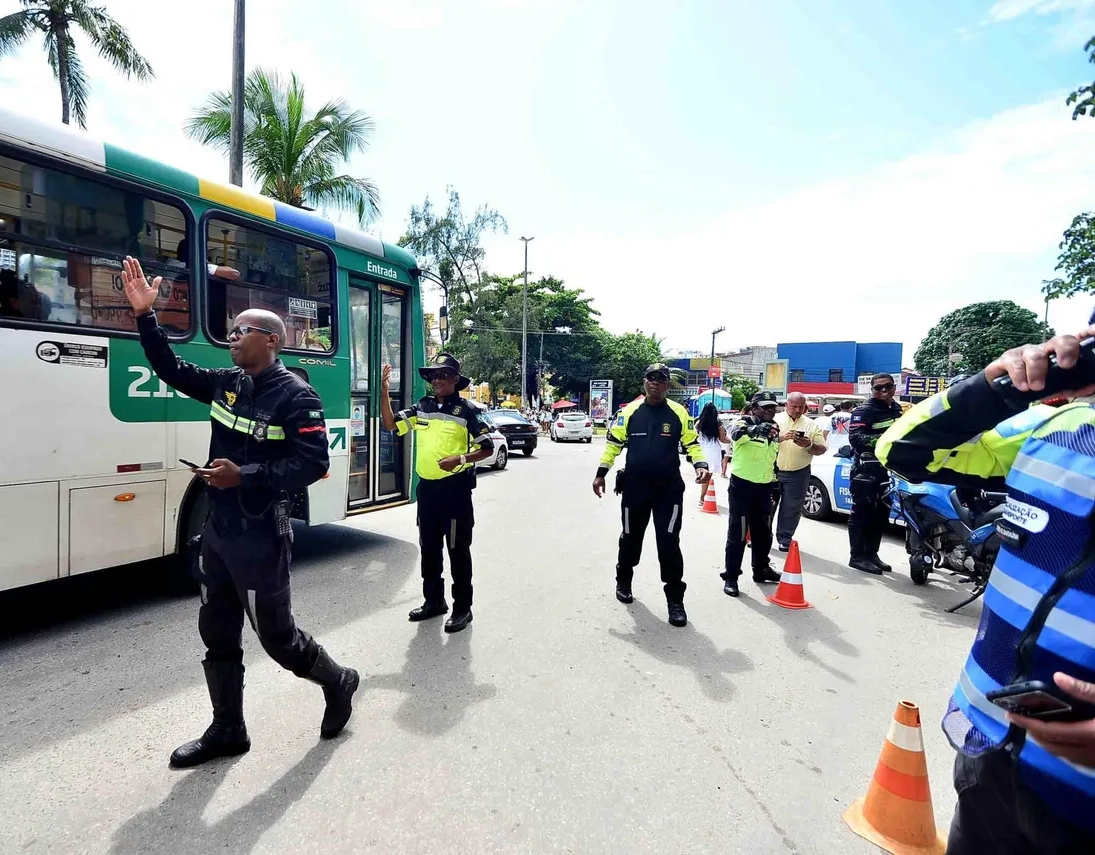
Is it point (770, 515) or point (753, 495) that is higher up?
point (753, 495)

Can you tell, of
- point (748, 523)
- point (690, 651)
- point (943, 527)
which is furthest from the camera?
point (748, 523)

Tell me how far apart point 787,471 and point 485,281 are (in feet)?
87.4

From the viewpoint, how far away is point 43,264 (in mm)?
3867

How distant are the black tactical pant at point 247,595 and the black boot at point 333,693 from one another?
8 cm

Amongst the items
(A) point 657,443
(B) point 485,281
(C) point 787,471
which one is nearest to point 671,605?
(A) point 657,443

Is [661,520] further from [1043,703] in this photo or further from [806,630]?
[1043,703]

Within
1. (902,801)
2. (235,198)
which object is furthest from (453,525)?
(235,198)

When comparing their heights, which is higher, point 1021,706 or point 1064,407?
point 1064,407

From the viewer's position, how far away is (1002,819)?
1255 mm

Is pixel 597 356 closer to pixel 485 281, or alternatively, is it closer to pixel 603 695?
pixel 485 281

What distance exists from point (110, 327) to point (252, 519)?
2.58 metres

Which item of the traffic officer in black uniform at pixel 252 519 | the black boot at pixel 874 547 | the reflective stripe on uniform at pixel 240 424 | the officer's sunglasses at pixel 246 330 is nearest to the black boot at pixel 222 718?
the traffic officer in black uniform at pixel 252 519

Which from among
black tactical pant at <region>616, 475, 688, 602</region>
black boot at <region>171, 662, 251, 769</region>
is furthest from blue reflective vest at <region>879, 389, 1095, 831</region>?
black tactical pant at <region>616, 475, 688, 602</region>

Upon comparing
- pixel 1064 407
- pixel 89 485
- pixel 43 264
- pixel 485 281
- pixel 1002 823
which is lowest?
pixel 1002 823
